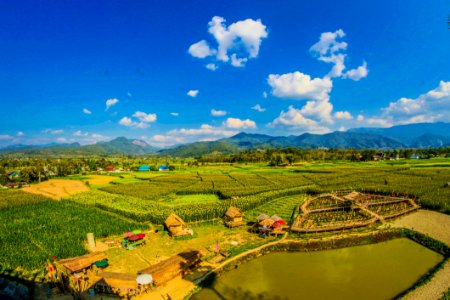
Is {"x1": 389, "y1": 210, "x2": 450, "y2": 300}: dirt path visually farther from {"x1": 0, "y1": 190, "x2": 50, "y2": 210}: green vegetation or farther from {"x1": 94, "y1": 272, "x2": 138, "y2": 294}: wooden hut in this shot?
{"x1": 0, "y1": 190, "x2": 50, "y2": 210}: green vegetation

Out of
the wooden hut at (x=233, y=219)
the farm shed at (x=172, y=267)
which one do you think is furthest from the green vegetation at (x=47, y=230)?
the wooden hut at (x=233, y=219)

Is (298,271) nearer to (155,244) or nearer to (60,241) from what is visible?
(155,244)

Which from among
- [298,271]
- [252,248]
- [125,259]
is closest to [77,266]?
[125,259]

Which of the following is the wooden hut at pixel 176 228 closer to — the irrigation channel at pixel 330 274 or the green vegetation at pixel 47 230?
the green vegetation at pixel 47 230

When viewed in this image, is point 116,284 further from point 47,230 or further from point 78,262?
point 47,230

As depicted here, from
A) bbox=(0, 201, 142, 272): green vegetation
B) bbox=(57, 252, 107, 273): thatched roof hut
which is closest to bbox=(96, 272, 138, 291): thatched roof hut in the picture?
bbox=(57, 252, 107, 273): thatched roof hut

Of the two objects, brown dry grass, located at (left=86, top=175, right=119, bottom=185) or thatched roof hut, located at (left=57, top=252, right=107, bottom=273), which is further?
brown dry grass, located at (left=86, top=175, right=119, bottom=185)
